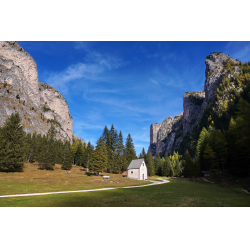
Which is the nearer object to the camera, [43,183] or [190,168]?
[43,183]

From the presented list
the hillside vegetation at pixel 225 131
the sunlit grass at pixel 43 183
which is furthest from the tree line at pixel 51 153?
the hillside vegetation at pixel 225 131

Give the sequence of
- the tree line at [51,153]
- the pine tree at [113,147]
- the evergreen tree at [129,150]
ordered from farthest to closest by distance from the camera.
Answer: the evergreen tree at [129,150] < the pine tree at [113,147] < the tree line at [51,153]

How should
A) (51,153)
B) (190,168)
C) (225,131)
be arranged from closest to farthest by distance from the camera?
1. (190,168)
2. (225,131)
3. (51,153)

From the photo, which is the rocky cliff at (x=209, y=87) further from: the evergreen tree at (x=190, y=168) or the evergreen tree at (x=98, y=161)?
the evergreen tree at (x=98, y=161)

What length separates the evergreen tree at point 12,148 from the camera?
40.1 m

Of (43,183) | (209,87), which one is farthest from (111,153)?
(209,87)

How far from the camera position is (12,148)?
41.7 meters

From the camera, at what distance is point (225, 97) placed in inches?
4134

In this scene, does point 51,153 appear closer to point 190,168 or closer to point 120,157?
point 120,157
